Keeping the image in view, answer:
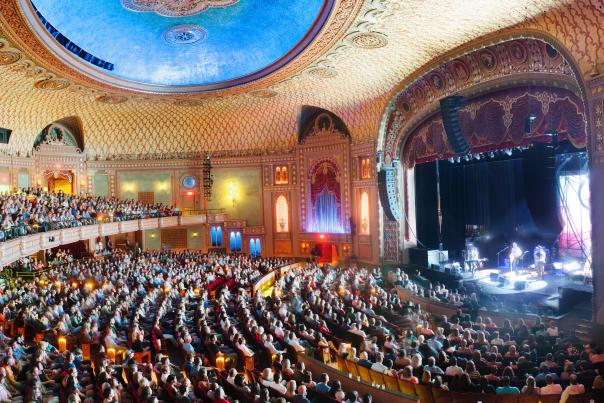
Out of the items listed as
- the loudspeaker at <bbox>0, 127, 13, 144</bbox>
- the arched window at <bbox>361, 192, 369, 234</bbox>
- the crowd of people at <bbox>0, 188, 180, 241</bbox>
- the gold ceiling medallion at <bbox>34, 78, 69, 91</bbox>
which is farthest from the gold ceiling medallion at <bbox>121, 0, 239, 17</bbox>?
the loudspeaker at <bbox>0, 127, 13, 144</bbox>

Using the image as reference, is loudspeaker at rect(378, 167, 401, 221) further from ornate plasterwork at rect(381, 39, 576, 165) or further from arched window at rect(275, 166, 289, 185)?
arched window at rect(275, 166, 289, 185)

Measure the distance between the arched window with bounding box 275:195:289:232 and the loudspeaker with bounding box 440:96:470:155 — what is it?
54.4ft

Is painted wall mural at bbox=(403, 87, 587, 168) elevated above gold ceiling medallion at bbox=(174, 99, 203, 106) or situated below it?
below

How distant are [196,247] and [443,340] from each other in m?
25.7

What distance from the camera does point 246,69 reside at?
995 inches

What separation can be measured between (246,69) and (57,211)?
1203 centimetres

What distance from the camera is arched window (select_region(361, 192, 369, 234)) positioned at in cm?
2853

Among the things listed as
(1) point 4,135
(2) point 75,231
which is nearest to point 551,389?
(2) point 75,231

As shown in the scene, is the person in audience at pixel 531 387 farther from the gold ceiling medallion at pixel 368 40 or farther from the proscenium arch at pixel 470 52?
the gold ceiling medallion at pixel 368 40

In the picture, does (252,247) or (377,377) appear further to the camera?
(252,247)

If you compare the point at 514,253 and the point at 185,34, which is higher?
the point at 185,34

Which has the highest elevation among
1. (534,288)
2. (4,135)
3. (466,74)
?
(4,135)

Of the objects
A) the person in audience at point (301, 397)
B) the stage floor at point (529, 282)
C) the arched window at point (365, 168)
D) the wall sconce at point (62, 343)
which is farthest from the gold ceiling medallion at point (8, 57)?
the stage floor at point (529, 282)

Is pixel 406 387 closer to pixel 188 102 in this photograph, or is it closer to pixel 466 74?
pixel 466 74
